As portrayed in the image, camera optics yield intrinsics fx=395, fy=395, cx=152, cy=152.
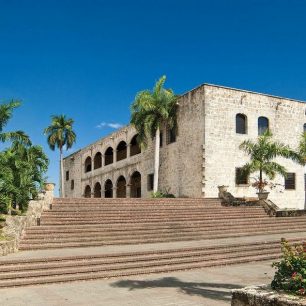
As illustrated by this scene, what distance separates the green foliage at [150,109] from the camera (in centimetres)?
A: 2764

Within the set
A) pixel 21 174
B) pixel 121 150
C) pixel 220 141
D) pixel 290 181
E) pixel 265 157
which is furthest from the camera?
pixel 121 150

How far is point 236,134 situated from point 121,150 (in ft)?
50.1

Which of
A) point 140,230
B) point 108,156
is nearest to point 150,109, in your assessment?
point 140,230

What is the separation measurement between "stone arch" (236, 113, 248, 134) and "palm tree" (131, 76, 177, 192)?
4.88 metres

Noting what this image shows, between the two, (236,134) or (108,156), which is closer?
(236,134)

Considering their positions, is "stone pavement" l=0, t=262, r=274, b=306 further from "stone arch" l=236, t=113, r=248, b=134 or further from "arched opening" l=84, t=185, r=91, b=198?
"arched opening" l=84, t=185, r=91, b=198

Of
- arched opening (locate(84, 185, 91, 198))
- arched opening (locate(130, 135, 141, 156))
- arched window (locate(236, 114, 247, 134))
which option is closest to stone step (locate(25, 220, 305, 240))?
arched window (locate(236, 114, 247, 134))

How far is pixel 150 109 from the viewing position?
27641mm

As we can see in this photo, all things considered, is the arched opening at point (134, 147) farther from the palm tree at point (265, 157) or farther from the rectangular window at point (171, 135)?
the palm tree at point (265, 157)

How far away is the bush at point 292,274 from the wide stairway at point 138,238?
17.5 feet

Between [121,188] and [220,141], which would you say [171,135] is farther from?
[121,188]

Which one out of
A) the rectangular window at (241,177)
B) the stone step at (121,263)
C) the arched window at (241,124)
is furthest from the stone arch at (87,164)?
the stone step at (121,263)

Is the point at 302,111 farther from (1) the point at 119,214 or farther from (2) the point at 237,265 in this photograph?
(2) the point at 237,265

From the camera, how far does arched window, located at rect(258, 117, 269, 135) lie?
27547 millimetres
